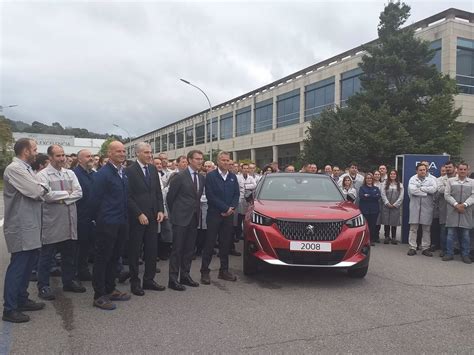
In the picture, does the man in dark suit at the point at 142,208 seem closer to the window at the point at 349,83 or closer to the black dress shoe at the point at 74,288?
the black dress shoe at the point at 74,288

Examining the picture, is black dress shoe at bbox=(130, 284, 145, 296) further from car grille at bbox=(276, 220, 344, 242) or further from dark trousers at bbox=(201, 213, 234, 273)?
car grille at bbox=(276, 220, 344, 242)

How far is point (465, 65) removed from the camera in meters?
28.8

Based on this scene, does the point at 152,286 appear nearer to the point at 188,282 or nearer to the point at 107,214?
the point at 188,282

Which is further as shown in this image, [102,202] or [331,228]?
[331,228]

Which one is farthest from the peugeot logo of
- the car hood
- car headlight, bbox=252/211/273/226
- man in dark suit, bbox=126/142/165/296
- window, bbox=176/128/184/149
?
window, bbox=176/128/184/149

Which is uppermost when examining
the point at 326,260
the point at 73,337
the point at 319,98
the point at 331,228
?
the point at 319,98

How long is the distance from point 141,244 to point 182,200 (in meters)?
0.82

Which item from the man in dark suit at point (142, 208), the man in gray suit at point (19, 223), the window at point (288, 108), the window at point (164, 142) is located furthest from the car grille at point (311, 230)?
the window at point (164, 142)

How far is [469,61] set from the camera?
2873 cm

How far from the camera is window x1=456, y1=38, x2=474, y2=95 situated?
28188 mm

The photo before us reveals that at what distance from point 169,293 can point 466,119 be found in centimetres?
2871

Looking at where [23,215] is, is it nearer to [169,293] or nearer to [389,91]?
[169,293]

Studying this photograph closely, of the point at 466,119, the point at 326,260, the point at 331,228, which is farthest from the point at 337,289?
the point at 466,119

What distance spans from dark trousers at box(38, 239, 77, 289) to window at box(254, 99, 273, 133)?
147 ft
